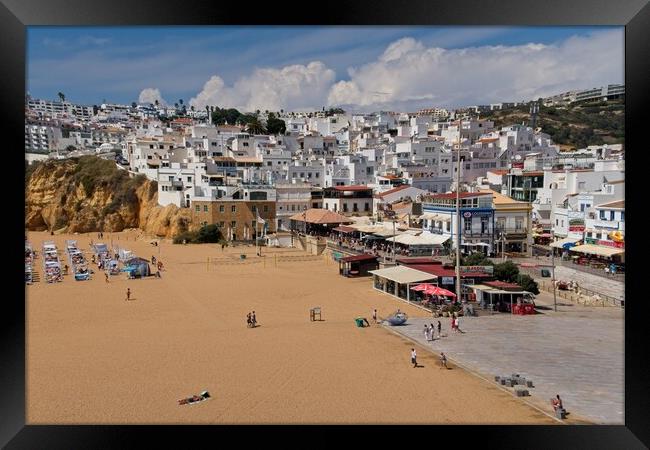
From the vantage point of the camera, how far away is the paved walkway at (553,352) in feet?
24.4

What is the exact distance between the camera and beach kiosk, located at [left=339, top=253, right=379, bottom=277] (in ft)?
56.4

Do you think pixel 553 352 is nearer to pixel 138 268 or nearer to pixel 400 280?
pixel 400 280

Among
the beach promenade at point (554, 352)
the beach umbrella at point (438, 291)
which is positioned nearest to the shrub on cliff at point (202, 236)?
the beach umbrella at point (438, 291)

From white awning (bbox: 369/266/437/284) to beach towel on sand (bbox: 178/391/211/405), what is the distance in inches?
260

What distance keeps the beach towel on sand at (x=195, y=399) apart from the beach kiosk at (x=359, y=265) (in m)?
9.86

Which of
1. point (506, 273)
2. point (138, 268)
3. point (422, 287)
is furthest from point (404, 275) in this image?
point (138, 268)

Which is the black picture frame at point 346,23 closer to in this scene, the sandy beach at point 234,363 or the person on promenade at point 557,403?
the sandy beach at point 234,363

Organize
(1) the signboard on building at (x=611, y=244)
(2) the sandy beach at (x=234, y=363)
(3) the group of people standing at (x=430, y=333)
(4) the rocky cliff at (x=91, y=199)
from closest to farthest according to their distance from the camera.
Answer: (2) the sandy beach at (x=234, y=363) < (3) the group of people standing at (x=430, y=333) < (1) the signboard on building at (x=611, y=244) < (4) the rocky cliff at (x=91, y=199)

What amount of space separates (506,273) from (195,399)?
880cm

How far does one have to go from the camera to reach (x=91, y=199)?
31.0 metres

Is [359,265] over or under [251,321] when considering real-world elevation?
over

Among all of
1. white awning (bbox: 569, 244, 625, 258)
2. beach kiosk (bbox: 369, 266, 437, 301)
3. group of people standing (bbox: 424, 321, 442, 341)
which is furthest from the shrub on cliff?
group of people standing (bbox: 424, 321, 442, 341)

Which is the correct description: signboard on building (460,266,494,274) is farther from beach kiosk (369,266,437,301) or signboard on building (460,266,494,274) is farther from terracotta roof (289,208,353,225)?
terracotta roof (289,208,353,225)
